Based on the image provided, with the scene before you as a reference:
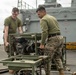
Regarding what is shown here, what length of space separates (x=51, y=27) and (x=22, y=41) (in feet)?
3.85

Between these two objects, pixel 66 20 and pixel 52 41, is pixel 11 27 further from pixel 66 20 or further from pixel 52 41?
pixel 66 20

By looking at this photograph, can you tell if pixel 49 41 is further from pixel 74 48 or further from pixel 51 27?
pixel 74 48

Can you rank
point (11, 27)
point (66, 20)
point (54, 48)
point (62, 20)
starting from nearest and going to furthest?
point (54, 48), point (11, 27), point (66, 20), point (62, 20)

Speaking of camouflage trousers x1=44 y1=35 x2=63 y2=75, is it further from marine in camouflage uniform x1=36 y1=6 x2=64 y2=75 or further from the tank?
the tank

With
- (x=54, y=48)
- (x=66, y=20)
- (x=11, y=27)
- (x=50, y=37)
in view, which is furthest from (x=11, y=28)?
(x=66, y=20)

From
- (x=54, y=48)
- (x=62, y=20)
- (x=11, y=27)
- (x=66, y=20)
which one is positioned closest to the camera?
(x=54, y=48)

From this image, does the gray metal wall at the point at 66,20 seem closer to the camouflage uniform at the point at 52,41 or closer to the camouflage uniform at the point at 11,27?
the camouflage uniform at the point at 11,27

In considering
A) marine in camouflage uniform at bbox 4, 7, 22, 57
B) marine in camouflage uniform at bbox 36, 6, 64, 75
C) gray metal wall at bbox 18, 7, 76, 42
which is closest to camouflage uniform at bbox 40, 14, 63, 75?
marine in camouflage uniform at bbox 36, 6, 64, 75

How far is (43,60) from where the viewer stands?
6844mm

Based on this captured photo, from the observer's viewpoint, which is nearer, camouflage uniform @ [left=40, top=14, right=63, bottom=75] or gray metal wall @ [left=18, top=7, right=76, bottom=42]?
camouflage uniform @ [left=40, top=14, right=63, bottom=75]

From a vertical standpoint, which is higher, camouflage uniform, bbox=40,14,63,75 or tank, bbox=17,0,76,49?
tank, bbox=17,0,76,49

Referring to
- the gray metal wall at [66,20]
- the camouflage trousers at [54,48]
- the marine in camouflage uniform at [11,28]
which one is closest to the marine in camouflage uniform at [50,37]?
the camouflage trousers at [54,48]

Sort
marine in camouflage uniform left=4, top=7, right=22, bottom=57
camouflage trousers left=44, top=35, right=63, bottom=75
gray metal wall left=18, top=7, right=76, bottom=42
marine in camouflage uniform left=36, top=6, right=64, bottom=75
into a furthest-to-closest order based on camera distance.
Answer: gray metal wall left=18, top=7, right=76, bottom=42, marine in camouflage uniform left=4, top=7, right=22, bottom=57, camouflage trousers left=44, top=35, right=63, bottom=75, marine in camouflage uniform left=36, top=6, right=64, bottom=75

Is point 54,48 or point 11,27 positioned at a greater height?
point 11,27
